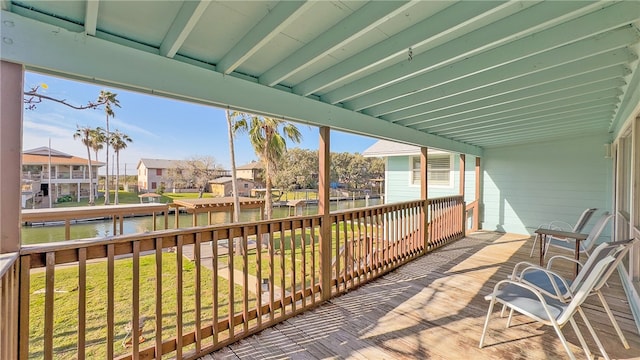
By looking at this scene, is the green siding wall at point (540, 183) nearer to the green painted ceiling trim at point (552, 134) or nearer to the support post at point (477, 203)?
the support post at point (477, 203)

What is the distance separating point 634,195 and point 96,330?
700 centimetres

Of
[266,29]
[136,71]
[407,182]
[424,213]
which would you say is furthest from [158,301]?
[407,182]

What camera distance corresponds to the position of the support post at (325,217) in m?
3.16

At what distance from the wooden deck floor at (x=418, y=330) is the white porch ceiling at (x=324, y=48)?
2.15 metres

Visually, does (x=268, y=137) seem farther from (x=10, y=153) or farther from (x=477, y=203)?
(x=10, y=153)

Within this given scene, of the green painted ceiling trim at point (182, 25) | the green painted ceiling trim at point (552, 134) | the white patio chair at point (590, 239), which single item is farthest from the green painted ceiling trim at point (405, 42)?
the green painted ceiling trim at point (552, 134)

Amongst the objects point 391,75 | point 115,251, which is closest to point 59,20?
point 115,251

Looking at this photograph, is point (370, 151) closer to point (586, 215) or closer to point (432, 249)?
point (432, 249)

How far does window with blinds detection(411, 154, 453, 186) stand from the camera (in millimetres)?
8203

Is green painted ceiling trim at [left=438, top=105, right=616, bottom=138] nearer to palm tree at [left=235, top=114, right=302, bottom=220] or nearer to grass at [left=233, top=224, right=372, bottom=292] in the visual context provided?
grass at [left=233, top=224, right=372, bottom=292]

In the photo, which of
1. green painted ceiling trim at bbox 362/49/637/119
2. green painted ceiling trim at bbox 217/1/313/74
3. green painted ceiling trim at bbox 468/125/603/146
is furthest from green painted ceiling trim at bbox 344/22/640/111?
green painted ceiling trim at bbox 468/125/603/146

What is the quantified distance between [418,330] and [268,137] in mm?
8552

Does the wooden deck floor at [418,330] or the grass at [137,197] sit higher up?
the grass at [137,197]

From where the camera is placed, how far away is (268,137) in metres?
9.96
